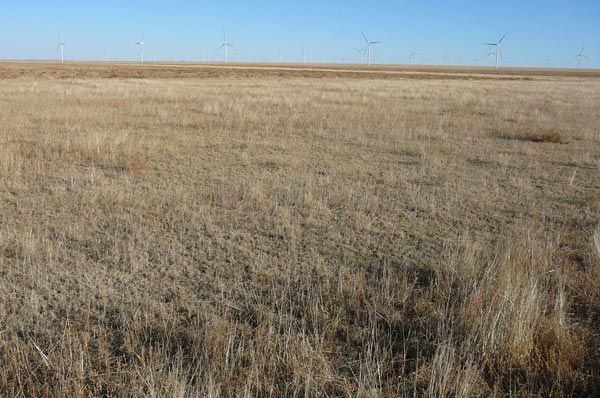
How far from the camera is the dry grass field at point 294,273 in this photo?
3.15 meters

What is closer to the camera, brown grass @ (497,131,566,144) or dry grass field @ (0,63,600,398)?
dry grass field @ (0,63,600,398)

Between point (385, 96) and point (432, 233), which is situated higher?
point (385, 96)

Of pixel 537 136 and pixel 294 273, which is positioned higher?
pixel 537 136

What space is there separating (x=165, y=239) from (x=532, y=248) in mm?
4028

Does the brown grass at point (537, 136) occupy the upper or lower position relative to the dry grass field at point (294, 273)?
upper

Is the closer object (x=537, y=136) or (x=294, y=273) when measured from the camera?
(x=294, y=273)

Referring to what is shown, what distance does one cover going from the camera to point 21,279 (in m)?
4.36

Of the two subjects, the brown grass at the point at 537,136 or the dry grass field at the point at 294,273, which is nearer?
the dry grass field at the point at 294,273

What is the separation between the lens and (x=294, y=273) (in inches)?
185

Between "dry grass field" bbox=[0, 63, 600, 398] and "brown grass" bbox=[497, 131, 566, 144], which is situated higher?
"brown grass" bbox=[497, 131, 566, 144]

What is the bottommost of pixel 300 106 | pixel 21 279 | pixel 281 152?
pixel 21 279

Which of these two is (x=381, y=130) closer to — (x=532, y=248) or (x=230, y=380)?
(x=532, y=248)

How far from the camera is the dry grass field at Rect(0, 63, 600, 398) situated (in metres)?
3.15

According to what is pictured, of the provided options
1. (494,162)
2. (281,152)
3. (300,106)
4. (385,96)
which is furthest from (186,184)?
(385,96)
